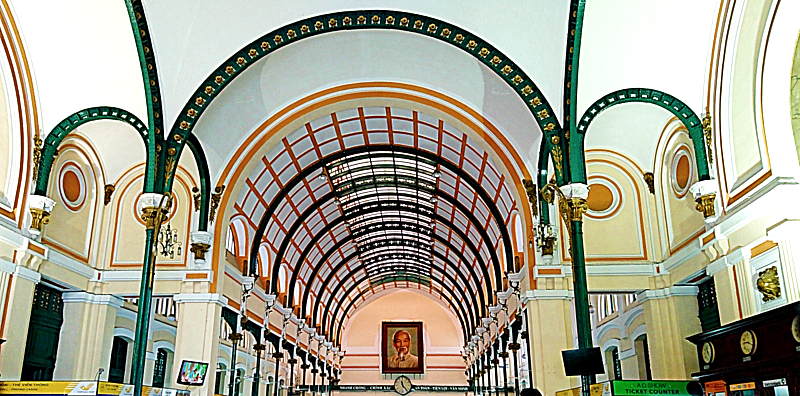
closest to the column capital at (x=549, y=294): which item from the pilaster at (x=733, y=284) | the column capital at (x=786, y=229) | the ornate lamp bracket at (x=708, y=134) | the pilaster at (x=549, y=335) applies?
the pilaster at (x=549, y=335)

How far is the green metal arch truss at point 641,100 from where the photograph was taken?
1237 centimetres

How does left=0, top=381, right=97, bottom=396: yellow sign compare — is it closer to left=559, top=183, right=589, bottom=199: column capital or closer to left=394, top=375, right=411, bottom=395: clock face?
left=559, top=183, right=589, bottom=199: column capital

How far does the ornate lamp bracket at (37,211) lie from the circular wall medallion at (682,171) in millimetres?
13816

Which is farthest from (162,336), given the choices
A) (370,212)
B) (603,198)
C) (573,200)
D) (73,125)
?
(573,200)

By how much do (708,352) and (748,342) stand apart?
1.37m

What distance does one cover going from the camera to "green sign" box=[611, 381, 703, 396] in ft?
34.7

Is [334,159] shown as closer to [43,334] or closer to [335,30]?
[335,30]

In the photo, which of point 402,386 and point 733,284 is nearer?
point 733,284

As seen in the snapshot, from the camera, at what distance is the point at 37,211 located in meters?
14.1

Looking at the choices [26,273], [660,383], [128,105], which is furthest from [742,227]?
[26,273]

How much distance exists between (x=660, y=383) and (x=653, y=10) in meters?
6.67

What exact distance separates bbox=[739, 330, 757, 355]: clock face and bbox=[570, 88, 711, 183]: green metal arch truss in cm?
353

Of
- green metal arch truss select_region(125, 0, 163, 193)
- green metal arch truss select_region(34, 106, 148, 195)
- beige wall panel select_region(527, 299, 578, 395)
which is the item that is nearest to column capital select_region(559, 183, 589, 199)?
beige wall panel select_region(527, 299, 578, 395)

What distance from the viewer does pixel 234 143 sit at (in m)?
18.5
